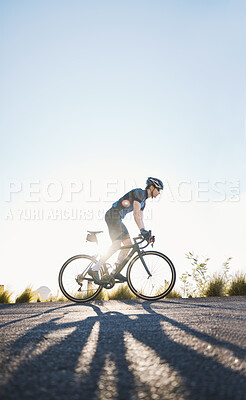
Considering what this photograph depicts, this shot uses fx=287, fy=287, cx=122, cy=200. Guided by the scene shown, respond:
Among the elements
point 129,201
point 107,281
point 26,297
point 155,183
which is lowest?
point 26,297

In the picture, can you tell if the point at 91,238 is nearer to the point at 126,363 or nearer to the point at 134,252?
the point at 134,252

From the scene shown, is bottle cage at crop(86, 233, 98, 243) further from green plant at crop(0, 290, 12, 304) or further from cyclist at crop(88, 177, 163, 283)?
green plant at crop(0, 290, 12, 304)

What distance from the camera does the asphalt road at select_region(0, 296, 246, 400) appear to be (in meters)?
1.25

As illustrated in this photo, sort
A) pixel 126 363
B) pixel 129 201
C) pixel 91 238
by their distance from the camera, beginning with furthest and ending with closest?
pixel 91 238 → pixel 129 201 → pixel 126 363

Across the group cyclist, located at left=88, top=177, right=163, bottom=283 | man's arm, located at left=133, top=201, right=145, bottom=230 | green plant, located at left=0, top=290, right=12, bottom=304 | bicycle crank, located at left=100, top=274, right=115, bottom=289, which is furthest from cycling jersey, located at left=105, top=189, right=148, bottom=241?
green plant, located at left=0, top=290, right=12, bottom=304

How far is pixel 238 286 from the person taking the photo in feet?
27.0

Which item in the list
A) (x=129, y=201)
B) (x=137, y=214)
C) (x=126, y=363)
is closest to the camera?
(x=126, y=363)

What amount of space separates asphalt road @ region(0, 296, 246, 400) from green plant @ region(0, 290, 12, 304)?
5915 millimetres

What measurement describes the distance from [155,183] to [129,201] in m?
0.69

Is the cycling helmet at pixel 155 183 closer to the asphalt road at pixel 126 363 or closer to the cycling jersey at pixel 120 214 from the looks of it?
the cycling jersey at pixel 120 214

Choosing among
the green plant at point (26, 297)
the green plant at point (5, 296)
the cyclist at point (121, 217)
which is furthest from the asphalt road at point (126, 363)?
the green plant at point (5, 296)

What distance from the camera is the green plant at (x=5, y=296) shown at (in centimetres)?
789

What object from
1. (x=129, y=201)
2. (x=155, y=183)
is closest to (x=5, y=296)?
(x=129, y=201)

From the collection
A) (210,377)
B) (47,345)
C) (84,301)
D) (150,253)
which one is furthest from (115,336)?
(84,301)
